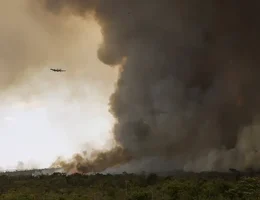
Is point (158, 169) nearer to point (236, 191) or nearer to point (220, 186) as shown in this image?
point (220, 186)

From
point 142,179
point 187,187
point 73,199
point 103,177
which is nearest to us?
point 73,199

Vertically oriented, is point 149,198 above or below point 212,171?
below

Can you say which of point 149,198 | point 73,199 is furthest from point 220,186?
point 73,199

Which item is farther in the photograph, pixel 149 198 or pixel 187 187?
pixel 187 187

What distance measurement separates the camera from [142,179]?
310 feet

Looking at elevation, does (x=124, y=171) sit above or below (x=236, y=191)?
above

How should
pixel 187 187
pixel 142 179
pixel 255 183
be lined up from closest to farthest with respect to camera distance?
pixel 255 183, pixel 187 187, pixel 142 179

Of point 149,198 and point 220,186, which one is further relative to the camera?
point 220,186

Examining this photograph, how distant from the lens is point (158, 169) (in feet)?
358

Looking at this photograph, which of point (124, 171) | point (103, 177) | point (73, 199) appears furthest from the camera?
point (124, 171)

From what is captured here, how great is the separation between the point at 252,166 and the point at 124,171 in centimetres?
3248

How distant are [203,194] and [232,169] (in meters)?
52.9

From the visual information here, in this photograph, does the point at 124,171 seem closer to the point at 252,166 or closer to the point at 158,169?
the point at 158,169

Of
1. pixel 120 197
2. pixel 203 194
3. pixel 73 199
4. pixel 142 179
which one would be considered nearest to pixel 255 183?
pixel 203 194
